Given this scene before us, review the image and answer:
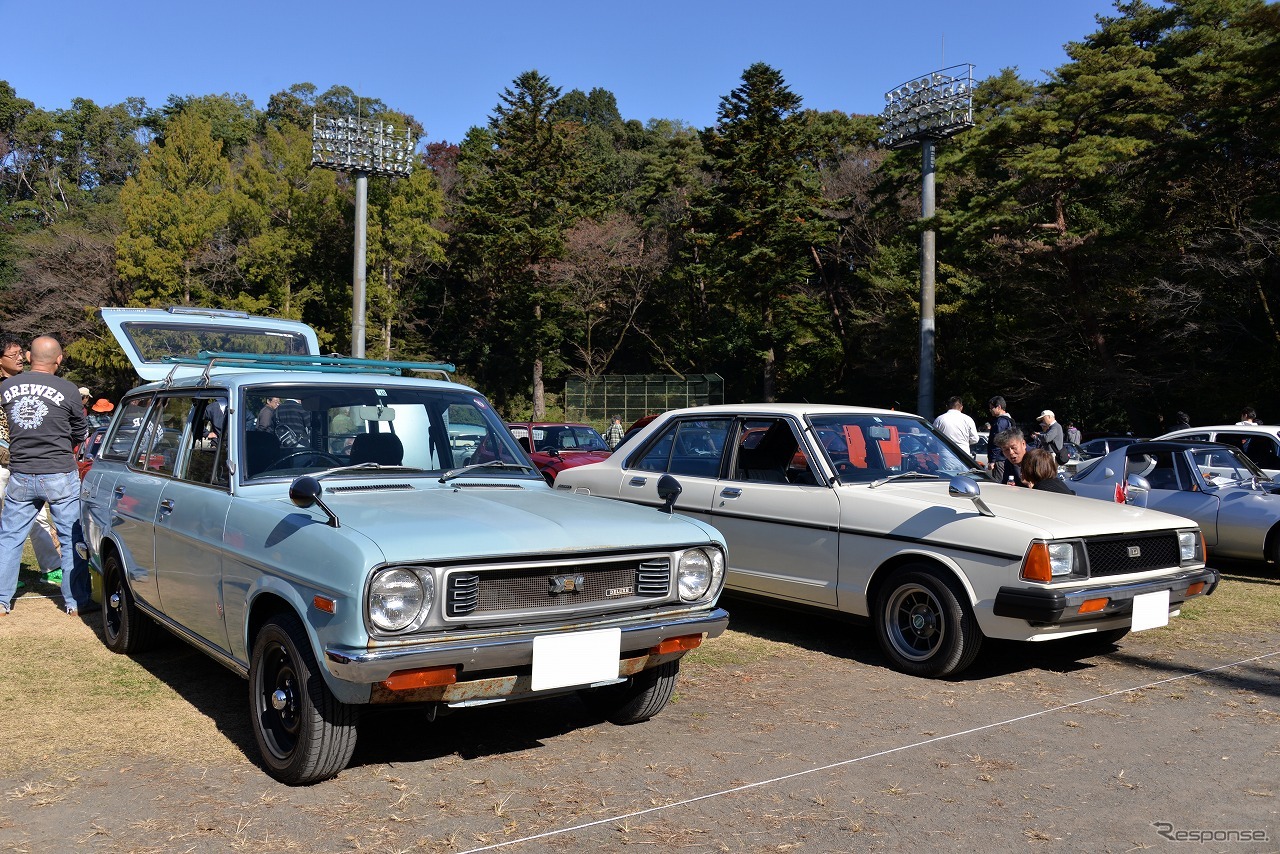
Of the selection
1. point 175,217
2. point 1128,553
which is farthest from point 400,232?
point 1128,553

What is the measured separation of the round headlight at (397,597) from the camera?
3707 mm

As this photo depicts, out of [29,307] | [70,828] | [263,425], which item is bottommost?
[70,828]

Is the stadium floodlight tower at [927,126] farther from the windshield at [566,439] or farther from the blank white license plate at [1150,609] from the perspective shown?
the blank white license plate at [1150,609]

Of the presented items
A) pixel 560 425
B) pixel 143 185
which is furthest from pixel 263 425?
pixel 143 185

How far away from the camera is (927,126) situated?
28.8m

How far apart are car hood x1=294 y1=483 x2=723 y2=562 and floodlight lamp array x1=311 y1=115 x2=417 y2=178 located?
34.4m

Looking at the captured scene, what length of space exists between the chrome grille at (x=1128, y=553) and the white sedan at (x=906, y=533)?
1 cm

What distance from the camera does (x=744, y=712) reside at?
532 cm

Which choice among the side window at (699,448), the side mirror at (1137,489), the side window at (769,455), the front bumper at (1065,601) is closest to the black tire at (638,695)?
the front bumper at (1065,601)

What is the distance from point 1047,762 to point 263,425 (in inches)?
157

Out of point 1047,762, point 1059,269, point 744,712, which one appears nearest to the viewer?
point 1047,762

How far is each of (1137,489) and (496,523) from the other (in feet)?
27.8

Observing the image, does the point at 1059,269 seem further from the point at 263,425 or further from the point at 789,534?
the point at 263,425

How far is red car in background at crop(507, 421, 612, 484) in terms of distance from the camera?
1667 centimetres
